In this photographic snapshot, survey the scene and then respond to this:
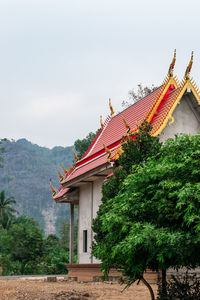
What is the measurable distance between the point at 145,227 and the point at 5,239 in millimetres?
33442

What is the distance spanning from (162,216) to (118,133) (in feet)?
38.1

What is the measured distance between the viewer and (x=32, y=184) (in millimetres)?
147625

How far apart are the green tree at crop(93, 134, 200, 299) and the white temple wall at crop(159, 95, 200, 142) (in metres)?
8.17

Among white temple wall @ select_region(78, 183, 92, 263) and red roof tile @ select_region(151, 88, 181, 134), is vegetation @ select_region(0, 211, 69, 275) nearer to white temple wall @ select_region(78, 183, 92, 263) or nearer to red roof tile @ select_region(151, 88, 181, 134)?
white temple wall @ select_region(78, 183, 92, 263)

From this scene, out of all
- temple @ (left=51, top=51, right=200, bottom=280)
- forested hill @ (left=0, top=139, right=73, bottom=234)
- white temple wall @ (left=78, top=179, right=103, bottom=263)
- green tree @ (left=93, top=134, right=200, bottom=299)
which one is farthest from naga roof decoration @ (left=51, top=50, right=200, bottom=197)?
forested hill @ (left=0, top=139, right=73, bottom=234)

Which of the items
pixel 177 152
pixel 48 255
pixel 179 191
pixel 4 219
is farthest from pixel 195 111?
pixel 4 219

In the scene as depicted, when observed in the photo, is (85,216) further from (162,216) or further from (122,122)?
(162,216)

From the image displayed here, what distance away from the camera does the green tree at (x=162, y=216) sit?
6691 millimetres

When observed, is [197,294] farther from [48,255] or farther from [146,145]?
[48,255]

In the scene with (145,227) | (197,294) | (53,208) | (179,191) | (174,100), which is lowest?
(197,294)

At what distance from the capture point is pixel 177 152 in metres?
7.96

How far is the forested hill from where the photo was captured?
135 m

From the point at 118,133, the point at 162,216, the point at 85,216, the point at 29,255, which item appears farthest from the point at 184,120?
the point at 29,255

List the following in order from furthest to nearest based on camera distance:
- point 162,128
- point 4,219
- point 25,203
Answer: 1. point 25,203
2. point 4,219
3. point 162,128
